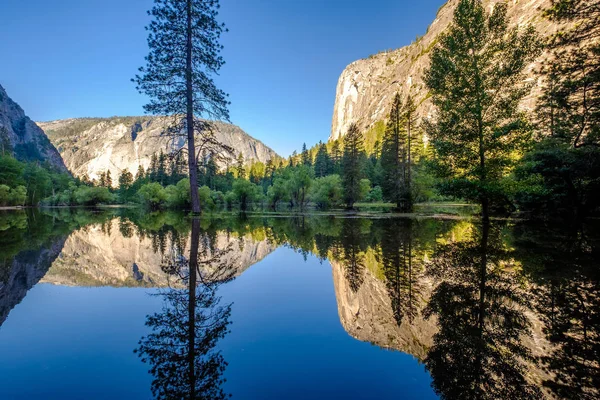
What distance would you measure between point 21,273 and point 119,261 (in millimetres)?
1770

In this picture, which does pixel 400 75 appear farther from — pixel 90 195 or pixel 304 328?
pixel 304 328

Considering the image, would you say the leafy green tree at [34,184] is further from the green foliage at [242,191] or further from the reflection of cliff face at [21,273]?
the reflection of cliff face at [21,273]

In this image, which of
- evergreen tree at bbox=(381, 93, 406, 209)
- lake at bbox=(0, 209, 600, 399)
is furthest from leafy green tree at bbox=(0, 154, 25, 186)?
evergreen tree at bbox=(381, 93, 406, 209)

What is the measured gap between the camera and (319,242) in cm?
981

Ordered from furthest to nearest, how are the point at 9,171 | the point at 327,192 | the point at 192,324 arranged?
the point at 9,171 < the point at 327,192 < the point at 192,324

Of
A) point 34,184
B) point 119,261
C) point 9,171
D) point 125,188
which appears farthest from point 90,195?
point 119,261

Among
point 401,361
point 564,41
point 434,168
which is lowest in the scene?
point 401,361

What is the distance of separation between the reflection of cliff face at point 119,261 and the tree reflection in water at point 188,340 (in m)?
0.89

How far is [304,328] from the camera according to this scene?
3.50 metres

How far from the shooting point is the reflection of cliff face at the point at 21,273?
430cm

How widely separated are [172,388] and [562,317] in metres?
4.46

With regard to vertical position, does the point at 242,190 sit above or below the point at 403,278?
above

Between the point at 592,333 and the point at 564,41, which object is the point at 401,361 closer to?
the point at 592,333

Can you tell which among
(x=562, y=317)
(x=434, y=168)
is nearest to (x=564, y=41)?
(x=434, y=168)
